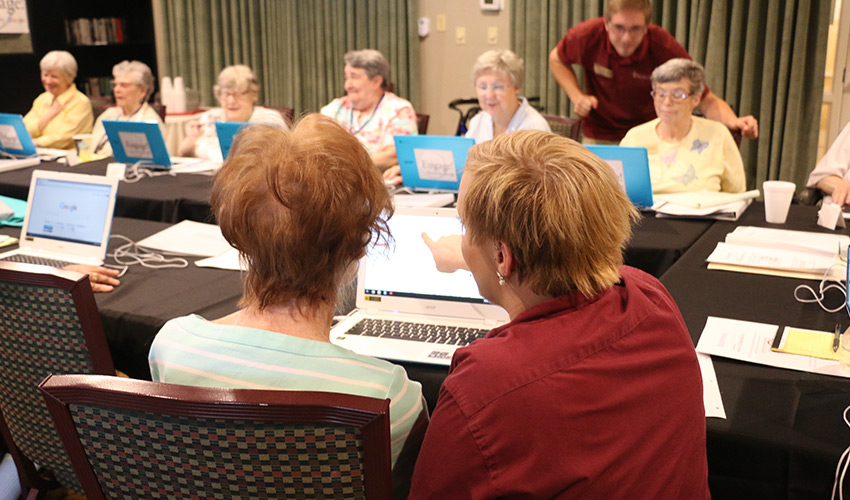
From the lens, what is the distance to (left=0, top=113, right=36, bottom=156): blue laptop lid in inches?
172

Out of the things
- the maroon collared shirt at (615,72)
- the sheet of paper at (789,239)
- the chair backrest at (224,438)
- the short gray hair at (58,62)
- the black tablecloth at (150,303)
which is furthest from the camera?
the short gray hair at (58,62)

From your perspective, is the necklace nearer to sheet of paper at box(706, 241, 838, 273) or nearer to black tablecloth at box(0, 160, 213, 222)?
black tablecloth at box(0, 160, 213, 222)

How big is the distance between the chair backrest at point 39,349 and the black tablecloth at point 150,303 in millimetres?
304

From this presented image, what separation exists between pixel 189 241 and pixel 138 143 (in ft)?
5.50

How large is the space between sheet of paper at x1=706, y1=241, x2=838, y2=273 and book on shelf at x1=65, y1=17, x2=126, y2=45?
627 centimetres

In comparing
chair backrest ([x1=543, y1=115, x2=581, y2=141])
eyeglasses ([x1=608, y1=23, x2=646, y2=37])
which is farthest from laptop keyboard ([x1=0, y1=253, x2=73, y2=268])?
eyeglasses ([x1=608, y1=23, x2=646, y2=37])

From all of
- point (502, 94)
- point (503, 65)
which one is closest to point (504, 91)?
point (502, 94)

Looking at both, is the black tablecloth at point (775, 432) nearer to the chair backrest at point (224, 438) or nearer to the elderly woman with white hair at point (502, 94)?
the chair backrest at point (224, 438)

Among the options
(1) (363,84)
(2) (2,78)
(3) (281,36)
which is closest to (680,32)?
(1) (363,84)

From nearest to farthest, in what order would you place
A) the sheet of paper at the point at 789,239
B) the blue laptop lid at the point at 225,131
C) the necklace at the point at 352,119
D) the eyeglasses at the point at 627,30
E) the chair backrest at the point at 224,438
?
the chair backrest at the point at 224,438 < the sheet of paper at the point at 789,239 < the blue laptop lid at the point at 225,131 < the eyeglasses at the point at 627,30 < the necklace at the point at 352,119

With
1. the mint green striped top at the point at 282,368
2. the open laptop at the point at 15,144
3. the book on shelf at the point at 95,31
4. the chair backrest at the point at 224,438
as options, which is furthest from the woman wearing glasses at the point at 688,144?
the book on shelf at the point at 95,31

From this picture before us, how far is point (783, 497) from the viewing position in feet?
4.43

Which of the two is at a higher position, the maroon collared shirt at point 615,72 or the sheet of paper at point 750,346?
the maroon collared shirt at point 615,72

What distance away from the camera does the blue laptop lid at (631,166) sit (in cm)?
278
